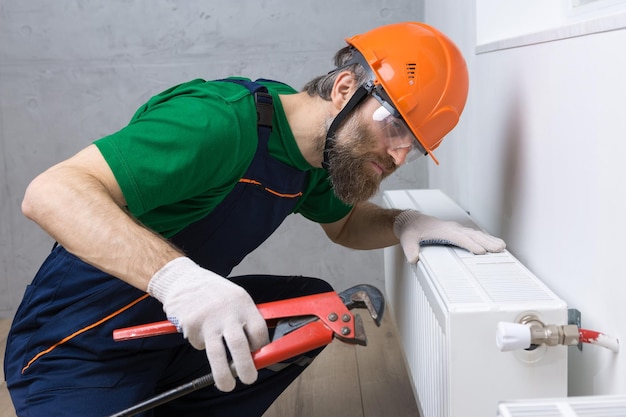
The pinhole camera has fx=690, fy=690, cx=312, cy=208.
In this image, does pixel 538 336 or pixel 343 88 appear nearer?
pixel 538 336

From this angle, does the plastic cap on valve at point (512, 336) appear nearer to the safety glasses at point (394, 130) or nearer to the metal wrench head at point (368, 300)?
the metal wrench head at point (368, 300)

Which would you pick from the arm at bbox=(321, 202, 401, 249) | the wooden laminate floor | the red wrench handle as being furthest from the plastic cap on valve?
the wooden laminate floor

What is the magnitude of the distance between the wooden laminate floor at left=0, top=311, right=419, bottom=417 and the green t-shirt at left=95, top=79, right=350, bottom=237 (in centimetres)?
104

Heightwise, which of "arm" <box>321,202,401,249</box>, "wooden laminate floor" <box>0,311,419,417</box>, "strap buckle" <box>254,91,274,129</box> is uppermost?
"strap buckle" <box>254,91,274,129</box>

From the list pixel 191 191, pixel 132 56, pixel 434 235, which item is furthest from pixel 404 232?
pixel 132 56

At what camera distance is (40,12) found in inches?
131

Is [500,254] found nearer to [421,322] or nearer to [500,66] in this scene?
[421,322]

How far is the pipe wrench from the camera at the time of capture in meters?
1.20

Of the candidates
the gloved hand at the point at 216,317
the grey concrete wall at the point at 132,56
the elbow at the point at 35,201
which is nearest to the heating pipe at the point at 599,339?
the gloved hand at the point at 216,317

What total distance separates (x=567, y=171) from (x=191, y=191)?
0.76 meters

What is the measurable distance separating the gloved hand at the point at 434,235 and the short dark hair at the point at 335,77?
1.30 feet

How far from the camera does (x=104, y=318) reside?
5.35ft

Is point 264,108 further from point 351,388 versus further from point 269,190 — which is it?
point 351,388

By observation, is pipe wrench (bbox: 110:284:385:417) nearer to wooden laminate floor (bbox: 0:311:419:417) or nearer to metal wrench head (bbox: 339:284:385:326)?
metal wrench head (bbox: 339:284:385:326)
